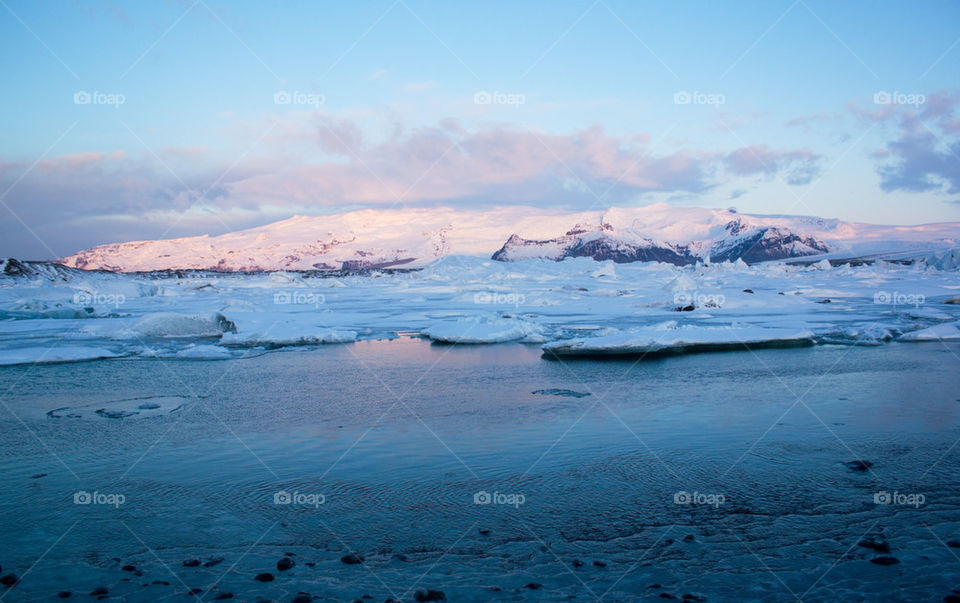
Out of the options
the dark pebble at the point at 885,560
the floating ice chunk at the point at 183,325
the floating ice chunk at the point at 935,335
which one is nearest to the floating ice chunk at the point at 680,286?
the floating ice chunk at the point at 935,335

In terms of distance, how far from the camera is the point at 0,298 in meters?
26.6

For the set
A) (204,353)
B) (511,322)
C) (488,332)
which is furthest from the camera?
(511,322)

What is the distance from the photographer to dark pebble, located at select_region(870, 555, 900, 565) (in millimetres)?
3514

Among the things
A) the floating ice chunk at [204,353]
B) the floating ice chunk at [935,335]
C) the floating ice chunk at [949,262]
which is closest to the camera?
the floating ice chunk at [204,353]

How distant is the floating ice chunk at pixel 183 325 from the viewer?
15.2 m

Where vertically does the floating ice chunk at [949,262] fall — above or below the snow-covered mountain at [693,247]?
below

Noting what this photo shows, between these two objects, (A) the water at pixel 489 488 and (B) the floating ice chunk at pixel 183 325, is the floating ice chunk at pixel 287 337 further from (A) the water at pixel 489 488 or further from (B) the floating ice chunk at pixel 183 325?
(A) the water at pixel 489 488

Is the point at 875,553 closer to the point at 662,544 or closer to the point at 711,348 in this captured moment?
the point at 662,544

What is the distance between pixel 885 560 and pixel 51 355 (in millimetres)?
12266

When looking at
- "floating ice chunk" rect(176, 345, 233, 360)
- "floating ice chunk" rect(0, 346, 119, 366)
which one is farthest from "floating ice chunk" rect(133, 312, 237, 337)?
"floating ice chunk" rect(176, 345, 233, 360)

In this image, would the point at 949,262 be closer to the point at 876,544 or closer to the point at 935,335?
the point at 935,335

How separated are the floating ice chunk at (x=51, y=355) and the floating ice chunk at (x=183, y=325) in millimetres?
3020

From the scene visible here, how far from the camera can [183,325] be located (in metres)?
15.6

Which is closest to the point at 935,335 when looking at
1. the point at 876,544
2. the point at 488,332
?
the point at 488,332
